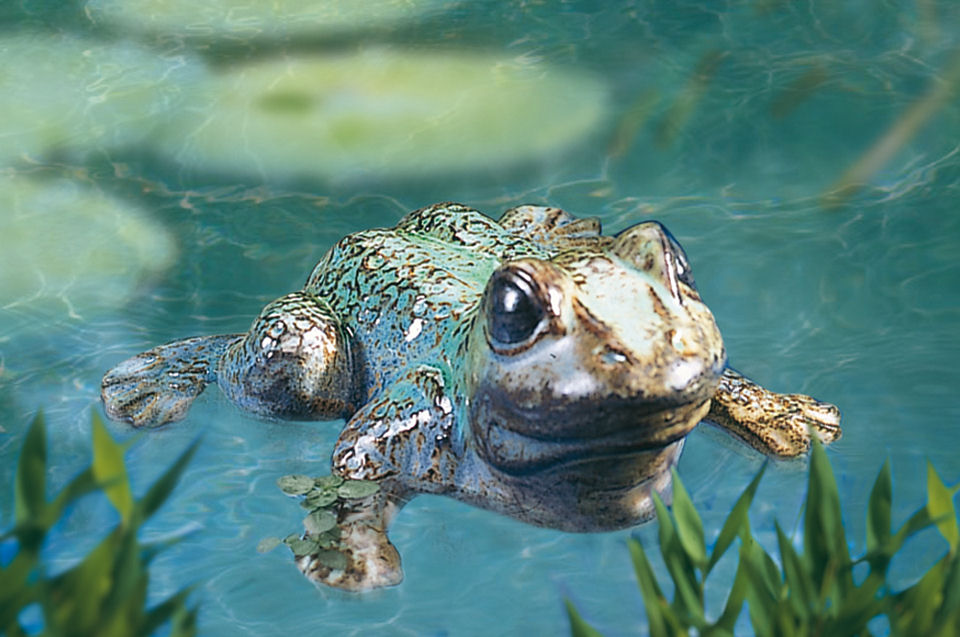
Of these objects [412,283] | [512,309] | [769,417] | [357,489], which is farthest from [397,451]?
[769,417]

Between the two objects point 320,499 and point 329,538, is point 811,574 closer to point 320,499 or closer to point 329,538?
point 329,538

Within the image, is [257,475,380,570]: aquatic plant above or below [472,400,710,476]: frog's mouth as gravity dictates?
below

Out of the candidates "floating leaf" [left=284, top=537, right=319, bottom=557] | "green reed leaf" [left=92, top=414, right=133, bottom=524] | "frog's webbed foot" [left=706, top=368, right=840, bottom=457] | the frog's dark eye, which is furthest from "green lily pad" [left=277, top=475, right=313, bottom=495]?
"green reed leaf" [left=92, top=414, right=133, bottom=524]

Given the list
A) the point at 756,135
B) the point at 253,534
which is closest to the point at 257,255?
the point at 253,534

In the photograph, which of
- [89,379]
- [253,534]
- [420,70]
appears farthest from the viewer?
[420,70]

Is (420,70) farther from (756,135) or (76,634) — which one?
(76,634)

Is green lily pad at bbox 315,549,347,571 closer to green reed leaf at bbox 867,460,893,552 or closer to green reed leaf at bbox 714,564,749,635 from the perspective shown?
green reed leaf at bbox 714,564,749,635
